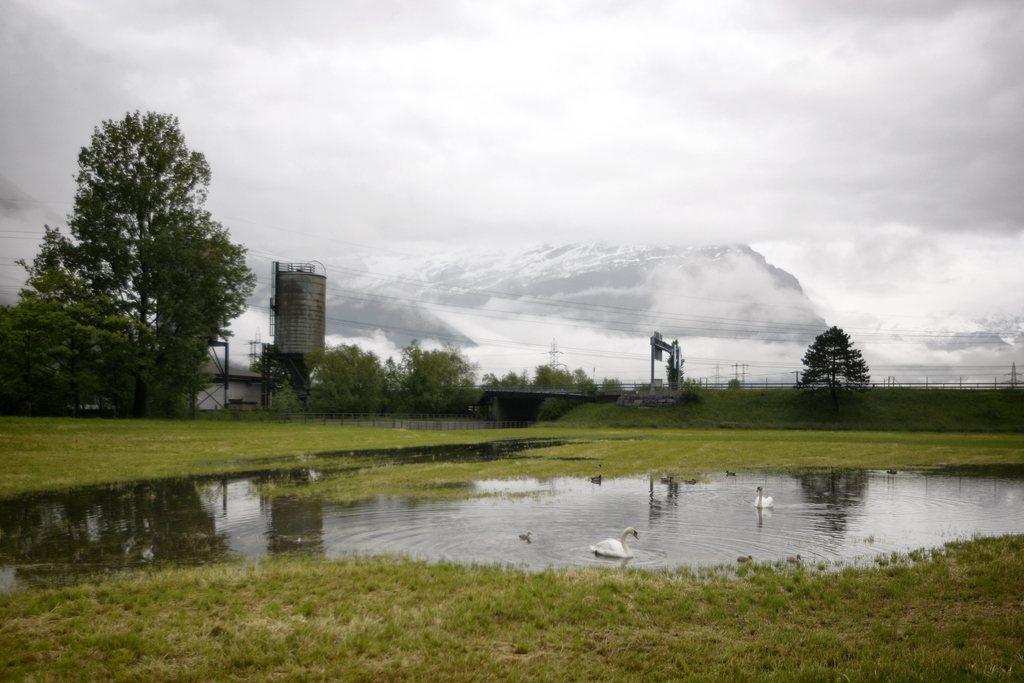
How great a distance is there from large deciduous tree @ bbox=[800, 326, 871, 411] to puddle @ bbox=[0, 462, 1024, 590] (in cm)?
7608

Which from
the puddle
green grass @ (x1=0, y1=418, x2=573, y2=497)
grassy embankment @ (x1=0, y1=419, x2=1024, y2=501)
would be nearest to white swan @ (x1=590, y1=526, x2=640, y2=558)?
the puddle

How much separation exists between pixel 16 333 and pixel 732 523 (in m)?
60.1

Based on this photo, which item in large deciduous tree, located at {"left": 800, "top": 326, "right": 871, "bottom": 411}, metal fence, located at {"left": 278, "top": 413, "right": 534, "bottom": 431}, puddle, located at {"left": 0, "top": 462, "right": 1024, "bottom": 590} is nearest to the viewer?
puddle, located at {"left": 0, "top": 462, "right": 1024, "bottom": 590}

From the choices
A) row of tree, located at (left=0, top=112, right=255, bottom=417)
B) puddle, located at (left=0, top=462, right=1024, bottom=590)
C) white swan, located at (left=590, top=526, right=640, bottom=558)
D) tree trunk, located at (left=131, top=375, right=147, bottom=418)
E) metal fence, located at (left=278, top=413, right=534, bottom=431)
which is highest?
row of tree, located at (left=0, top=112, right=255, bottom=417)

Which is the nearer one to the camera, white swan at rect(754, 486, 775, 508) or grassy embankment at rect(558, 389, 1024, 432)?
white swan at rect(754, 486, 775, 508)

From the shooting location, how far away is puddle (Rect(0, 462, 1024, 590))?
1520cm

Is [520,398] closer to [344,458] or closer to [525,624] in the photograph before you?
[344,458]

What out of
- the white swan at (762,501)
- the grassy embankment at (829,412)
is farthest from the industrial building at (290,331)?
the white swan at (762,501)

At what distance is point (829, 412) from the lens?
97.5 meters

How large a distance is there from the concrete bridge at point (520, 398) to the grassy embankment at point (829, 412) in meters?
6.55

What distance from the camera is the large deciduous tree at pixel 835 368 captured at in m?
99.9

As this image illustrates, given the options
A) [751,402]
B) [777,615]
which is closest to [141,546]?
[777,615]

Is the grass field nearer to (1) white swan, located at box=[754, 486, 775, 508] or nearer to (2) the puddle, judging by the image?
(2) the puddle

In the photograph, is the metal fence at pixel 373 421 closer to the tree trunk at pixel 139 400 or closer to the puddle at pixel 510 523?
the tree trunk at pixel 139 400
